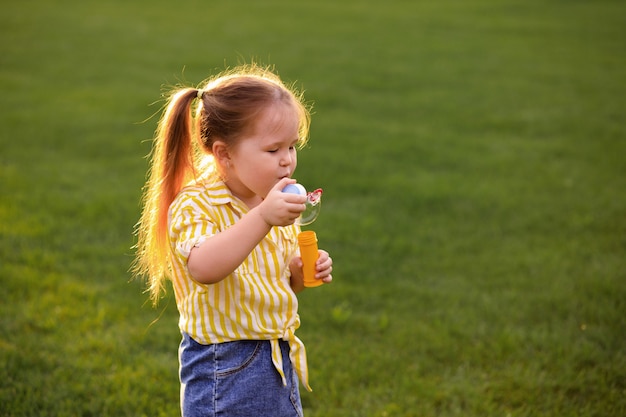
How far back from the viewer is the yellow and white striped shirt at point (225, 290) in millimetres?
2113

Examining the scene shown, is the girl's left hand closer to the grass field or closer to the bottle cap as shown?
the bottle cap

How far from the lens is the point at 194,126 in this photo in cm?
229

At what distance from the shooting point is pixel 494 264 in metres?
4.81

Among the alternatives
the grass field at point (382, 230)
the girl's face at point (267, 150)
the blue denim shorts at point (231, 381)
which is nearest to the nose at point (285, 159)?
the girl's face at point (267, 150)

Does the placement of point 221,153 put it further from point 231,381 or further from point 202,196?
point 231,381

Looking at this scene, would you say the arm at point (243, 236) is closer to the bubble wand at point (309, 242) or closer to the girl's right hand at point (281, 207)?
the girl's right hand at point (281, 207)

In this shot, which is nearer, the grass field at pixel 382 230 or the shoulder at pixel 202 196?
the shoulder at pixel 202 196

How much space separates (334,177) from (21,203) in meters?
2.74

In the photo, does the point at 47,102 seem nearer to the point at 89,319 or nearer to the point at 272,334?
the point at 89,319

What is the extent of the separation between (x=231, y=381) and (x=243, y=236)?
0.52m

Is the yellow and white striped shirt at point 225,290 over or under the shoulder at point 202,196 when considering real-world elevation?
under

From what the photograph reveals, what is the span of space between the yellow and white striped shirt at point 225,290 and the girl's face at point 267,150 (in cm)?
12

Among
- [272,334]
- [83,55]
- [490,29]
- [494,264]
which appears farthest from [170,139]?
[490,29]

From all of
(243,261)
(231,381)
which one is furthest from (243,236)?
(231,381)
